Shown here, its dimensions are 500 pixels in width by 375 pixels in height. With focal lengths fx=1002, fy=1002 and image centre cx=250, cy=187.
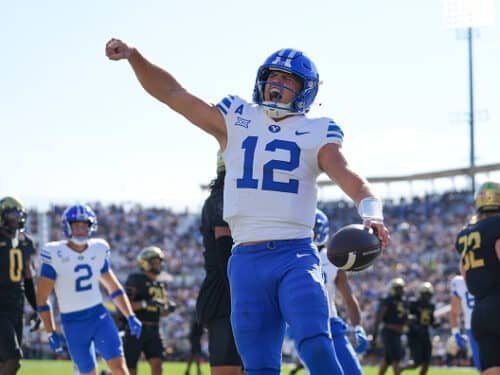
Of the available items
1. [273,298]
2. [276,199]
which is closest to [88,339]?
[273,298]

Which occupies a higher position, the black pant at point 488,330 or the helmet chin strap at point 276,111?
the helmet chin strap at point 276,111

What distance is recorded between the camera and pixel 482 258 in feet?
23.2

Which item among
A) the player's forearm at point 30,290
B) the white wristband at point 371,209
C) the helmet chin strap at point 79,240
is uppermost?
the helmet chin strap at point 79,240

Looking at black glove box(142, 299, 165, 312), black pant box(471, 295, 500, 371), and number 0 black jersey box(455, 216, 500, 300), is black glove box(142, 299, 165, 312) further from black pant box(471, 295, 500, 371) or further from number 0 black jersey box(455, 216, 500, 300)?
black pant box(471, 295, 500, 371)

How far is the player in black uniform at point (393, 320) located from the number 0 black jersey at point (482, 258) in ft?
32.6

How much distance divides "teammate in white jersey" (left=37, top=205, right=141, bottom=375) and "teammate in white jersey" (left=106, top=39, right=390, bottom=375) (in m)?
4.65

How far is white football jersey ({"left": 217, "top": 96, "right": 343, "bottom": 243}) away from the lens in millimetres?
4863

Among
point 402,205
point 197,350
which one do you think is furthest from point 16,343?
point 402,205

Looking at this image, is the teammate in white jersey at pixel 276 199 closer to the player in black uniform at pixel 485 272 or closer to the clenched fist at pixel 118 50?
the clenched fist at pixel 118 50

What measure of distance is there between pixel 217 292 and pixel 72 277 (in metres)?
3.45

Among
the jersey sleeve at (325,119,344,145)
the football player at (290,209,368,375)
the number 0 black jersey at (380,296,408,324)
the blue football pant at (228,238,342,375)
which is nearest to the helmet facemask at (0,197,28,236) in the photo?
A: the football player at (290,209,368,375)

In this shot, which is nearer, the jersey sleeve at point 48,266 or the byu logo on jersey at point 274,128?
the byu logo on jersey at point 274,128

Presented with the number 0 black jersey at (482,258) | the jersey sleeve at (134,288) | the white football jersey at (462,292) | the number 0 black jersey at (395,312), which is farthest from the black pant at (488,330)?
the number 0 black jersey at (395,312)

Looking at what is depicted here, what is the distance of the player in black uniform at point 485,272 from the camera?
684cm
